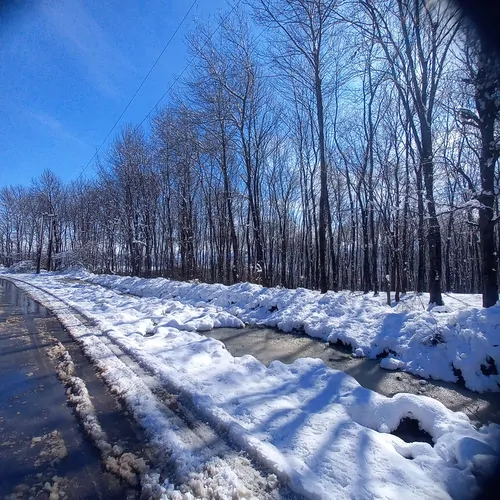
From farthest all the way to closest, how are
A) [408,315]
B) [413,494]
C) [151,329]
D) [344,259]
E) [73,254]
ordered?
[73,254] < [344,259] < [151,329] < [408,315] < [413,494]

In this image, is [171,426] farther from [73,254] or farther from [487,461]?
[73,254]

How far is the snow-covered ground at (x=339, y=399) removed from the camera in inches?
89.1

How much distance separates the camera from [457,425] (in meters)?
2.96

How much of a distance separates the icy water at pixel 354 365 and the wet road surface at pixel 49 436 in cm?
270

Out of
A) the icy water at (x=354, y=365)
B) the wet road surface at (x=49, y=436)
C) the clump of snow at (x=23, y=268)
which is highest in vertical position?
the clump of snow at (x=23, y=268)

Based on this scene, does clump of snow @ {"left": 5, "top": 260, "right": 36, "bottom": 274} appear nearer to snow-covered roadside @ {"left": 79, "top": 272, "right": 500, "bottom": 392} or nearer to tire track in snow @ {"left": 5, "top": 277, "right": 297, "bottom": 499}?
snow-covered roadside @ {"left": 79, "top": 272, "right": 500, "bottom": 392}

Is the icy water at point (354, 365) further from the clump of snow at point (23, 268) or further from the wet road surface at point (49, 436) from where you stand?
the clump of snow at point (23, 268)

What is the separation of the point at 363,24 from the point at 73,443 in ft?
39.8

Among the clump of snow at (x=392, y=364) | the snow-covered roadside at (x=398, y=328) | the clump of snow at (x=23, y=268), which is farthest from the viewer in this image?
the clump of snow at (x=23, y=268)

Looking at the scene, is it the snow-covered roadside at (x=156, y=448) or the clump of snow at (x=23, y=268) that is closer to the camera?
the snow-covered roadside at (x=156, y=448)

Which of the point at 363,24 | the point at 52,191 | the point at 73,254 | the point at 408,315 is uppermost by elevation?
the point at 52,191

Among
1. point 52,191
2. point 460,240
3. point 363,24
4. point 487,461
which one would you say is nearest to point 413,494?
point 487,461

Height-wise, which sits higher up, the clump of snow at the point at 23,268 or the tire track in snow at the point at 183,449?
the clump of snow at the point at 23,268

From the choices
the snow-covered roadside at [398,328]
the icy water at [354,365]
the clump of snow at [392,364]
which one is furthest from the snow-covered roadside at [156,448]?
the clump of snow at [392,364]
